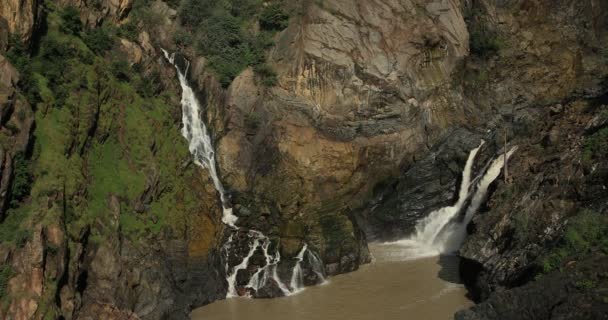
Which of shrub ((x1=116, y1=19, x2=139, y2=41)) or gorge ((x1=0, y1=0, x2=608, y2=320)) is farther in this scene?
shrub ((x1=116, y1=19, x2=139, y2=41))

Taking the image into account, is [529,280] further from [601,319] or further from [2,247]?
[2,247]

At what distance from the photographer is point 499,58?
161 ft

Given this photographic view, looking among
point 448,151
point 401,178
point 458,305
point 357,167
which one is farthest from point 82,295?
point 448,151

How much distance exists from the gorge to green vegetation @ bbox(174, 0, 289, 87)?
15cm

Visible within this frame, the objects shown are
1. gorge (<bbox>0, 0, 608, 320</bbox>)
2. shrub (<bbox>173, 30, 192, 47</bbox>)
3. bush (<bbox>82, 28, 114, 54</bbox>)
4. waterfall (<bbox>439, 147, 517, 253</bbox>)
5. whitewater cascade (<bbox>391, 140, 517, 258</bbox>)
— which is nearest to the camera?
gorge (<bbox>0, 0, 608, 320</bbox>)

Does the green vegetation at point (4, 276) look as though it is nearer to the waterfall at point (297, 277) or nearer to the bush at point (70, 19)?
the waterfall at point (297, 277)

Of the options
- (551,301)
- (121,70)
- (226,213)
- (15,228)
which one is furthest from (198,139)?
(551,301)

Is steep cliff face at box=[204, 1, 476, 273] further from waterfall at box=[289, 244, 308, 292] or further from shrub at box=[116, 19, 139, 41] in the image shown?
shrub at box=[116, 19, 139, 41]

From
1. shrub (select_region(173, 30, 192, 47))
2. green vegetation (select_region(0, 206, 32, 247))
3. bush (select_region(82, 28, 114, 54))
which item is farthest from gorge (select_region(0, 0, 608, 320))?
shrub (select_region(173, 30, 192, 47))

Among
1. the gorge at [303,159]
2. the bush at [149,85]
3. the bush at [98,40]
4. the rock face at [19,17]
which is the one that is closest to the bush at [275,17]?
the gorge at [303,159]

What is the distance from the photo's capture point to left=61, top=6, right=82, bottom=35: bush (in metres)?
35.1

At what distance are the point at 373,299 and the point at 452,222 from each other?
10337mm

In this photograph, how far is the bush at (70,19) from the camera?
115 feet

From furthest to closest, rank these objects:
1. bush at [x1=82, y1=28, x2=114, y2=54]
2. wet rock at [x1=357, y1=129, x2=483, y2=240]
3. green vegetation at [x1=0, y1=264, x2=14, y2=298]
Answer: wet rock at [x1=357, y1=129, x2=483, y2=240] → bush at [x1=82, y1=28, x2=114, y2=54] → green vegetation at [x1=0, y1=264, x2=14, y2=298]
